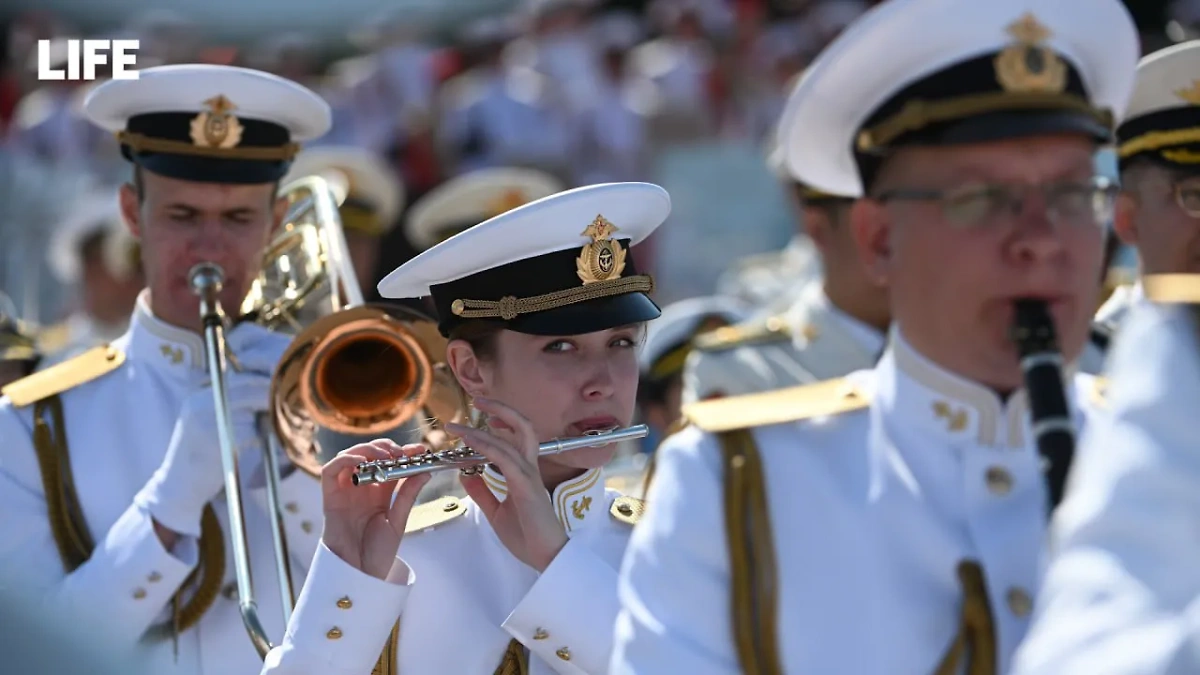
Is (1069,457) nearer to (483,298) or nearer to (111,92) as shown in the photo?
(483,298)

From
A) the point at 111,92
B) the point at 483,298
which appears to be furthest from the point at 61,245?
the point at 483,298

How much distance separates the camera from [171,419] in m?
4.93

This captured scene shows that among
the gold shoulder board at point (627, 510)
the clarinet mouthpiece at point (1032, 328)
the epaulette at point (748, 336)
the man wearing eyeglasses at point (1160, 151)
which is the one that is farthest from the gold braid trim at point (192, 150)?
the clarinet mouthpiece at point (1032, 328)

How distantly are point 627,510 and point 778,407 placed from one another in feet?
3.32

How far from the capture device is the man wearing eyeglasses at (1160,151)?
13.6 ft

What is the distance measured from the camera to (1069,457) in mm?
2510

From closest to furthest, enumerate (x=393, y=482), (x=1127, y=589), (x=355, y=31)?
1. (x=1127, y=589)
2. (x=393, y=482)
3. (x=355, y=31)

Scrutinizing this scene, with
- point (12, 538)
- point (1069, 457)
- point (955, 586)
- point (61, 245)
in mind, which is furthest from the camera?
point (61, 245)

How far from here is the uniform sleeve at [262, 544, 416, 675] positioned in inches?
138

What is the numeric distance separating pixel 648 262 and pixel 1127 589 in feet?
38.5

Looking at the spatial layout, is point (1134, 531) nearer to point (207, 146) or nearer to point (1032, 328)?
point (1032, 328)

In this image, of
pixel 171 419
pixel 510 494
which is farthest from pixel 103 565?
pixel 510 494

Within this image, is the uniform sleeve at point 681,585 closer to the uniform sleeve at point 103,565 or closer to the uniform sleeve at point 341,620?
the uniform sleeve at point 341,620

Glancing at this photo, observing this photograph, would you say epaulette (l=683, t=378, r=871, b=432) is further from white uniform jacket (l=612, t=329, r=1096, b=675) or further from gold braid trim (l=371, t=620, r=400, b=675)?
gold braid trim (l=371, t=620, r=400, b=675)
